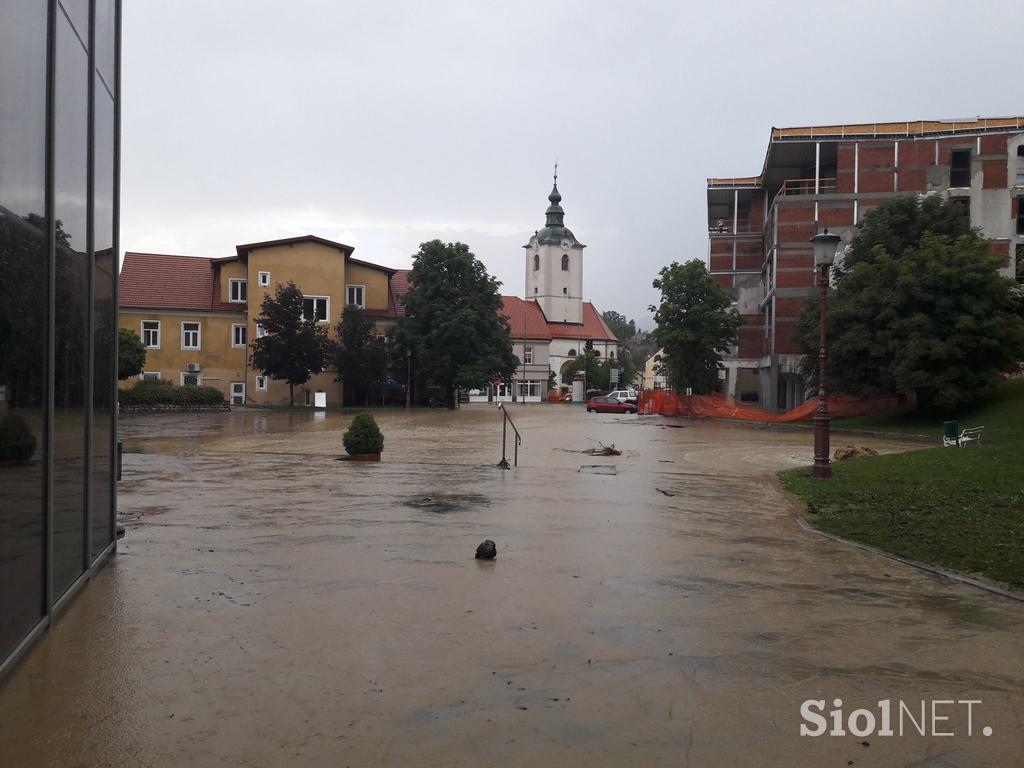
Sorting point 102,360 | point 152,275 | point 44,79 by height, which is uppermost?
point 152,275

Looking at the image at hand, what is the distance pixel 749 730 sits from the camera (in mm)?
4824

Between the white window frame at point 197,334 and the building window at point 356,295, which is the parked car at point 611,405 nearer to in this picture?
the building window at point 356,295

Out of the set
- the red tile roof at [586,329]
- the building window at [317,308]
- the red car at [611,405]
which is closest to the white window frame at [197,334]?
the building window at [317,308]

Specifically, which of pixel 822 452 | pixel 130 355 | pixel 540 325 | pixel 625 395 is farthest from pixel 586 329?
pixel 822 452

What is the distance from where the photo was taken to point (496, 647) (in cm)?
627

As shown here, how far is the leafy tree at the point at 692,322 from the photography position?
55.6 m

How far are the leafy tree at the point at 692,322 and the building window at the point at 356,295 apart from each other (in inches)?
918

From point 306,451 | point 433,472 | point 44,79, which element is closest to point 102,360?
point 44,79

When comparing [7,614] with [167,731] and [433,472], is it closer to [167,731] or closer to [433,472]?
[167,731]

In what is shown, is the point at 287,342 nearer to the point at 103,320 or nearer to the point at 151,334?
the point at 151,334

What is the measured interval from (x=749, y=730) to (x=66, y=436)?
18.4 feet

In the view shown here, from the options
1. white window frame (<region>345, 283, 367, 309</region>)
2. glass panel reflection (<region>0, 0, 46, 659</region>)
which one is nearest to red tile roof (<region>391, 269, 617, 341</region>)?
white window frame (<region>345, 283, 367, 309</region>)

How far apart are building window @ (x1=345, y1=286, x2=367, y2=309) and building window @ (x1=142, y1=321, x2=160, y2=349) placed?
45.4 feet

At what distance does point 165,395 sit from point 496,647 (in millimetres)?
46989
